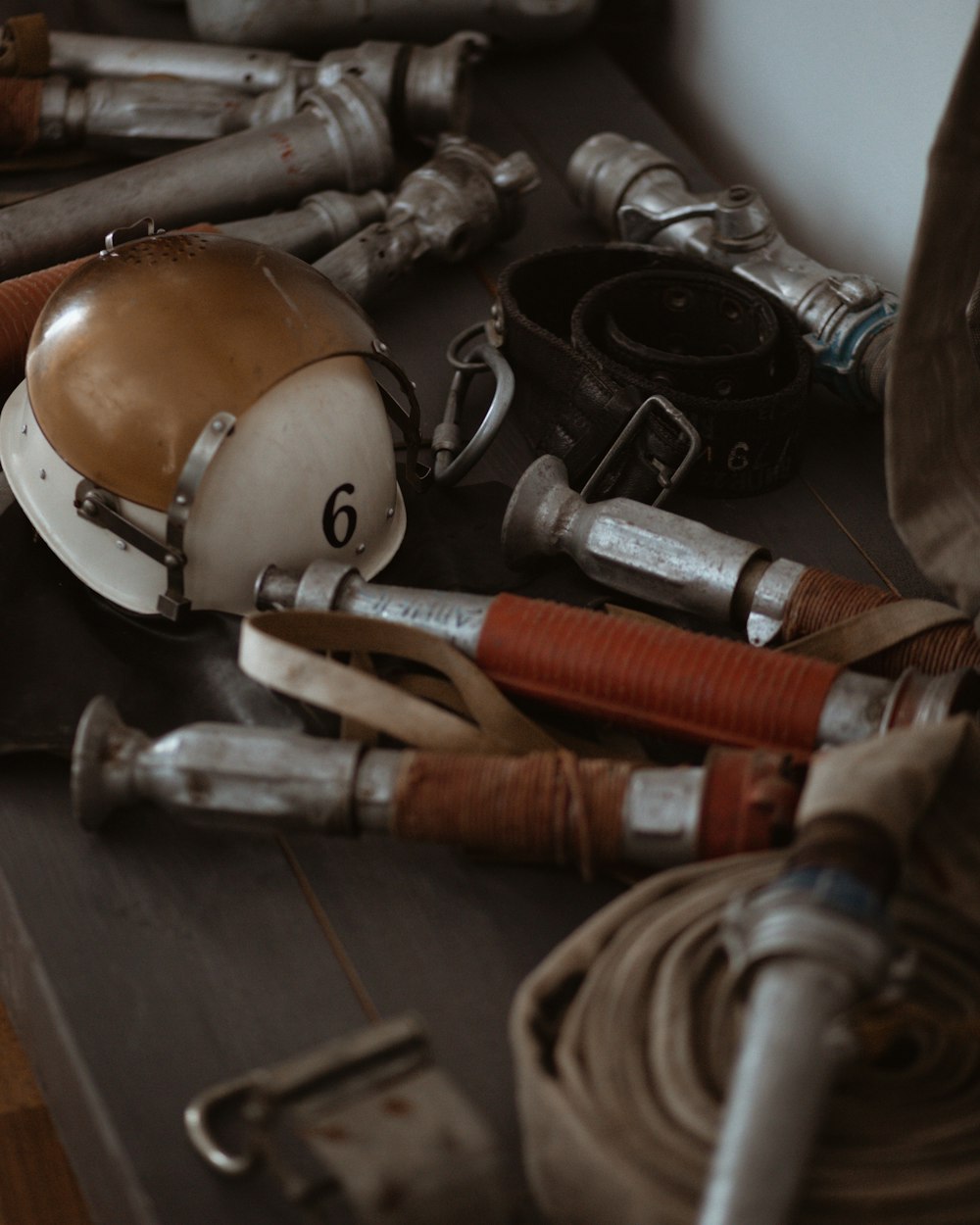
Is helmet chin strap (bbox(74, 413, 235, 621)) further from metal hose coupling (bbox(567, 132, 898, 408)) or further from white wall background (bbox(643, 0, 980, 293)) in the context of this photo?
white wall background (bbox(643, 0, 980, 293))

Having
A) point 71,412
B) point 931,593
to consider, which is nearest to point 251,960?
point 71,412

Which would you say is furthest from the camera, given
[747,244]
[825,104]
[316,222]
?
[825,104]

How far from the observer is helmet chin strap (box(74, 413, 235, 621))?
141 cm

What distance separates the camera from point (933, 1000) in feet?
3.53

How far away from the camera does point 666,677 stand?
133 cm

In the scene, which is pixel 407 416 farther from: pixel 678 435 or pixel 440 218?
pixel 440 218

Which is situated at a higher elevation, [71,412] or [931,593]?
[71,412]

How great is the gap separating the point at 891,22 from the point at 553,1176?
1.73 metres

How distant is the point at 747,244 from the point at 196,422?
93cm

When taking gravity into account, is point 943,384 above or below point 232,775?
above

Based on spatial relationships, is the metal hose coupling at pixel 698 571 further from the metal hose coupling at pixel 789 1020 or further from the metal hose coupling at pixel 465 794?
the metal hose coupling at pixel 789 1020

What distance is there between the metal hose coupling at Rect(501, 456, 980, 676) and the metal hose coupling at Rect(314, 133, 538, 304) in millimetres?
538

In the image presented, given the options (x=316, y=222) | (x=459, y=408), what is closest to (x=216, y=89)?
(x=316, y=222)

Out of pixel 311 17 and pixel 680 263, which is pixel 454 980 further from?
pixel 311 17
